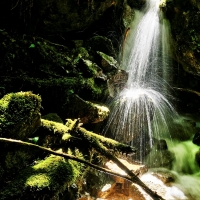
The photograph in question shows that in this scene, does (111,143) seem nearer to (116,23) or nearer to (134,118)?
(134,118)

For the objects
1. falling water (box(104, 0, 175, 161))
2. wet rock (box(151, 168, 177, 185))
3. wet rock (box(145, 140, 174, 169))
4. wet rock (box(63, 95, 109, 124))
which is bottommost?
wet rock (box(151, 168, 177, 185))

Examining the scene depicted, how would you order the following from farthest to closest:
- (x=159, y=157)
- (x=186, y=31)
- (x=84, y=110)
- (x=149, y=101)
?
(x=149, y=101)
(x=186, y=31)
(x=159, y=157)
(x=84, y=110)

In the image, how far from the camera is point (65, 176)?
3162 millimetres

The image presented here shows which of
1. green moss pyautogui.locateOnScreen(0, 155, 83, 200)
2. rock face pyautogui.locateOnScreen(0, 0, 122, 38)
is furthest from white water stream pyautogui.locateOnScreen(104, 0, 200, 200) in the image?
green moss pyautogui.locateOnScreen(0, 155, 83, 200)

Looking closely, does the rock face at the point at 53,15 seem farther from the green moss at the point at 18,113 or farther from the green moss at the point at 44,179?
the green moss at the point at 44,179

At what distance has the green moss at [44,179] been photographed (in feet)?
8.96

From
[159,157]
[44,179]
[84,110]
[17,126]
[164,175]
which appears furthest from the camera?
[159,157]

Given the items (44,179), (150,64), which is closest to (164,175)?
(44,179)

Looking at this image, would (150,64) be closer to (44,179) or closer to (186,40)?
(186,40)

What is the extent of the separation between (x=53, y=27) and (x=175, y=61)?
738cm

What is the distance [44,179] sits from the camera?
2.96 m

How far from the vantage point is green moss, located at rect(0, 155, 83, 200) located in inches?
108

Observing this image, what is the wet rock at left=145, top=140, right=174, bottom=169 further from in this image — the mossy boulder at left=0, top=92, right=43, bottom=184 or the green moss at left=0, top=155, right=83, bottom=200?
the mossy boulder at left=0, top=92, right=43, bottom=184

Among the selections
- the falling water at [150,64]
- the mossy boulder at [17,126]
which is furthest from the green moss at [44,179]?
the falling water at [150,64]
